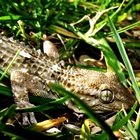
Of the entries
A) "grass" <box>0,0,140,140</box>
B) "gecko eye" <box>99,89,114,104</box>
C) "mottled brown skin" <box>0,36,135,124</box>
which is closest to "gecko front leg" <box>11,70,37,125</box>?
"mottled brown skin" <box>0,36,135,124</box>

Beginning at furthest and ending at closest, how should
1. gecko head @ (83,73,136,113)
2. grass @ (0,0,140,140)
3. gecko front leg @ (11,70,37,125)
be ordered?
grass @ (0,0,140,140) → gecko head @ (83,73,136,113) → gecko front leg @ (11,70,37,125)

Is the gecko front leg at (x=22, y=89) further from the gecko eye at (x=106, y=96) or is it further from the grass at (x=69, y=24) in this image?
the gecko eye at (x=106, y=96)

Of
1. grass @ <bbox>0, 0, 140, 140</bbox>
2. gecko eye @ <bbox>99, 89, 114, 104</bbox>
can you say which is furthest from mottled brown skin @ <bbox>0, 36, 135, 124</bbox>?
grass @ <bbox>0, 0, 140, 140</bbox>

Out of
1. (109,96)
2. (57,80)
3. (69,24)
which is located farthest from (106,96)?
(69,24)

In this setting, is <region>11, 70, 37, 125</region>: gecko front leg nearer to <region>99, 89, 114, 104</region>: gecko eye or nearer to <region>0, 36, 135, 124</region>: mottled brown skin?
<region>0, 36, 135, 124</region>: mottled brown skin

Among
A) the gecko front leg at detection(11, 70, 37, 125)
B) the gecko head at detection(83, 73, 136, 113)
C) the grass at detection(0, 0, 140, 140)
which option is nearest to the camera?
the gecko front leg at detection(11, 70, 37, 125)

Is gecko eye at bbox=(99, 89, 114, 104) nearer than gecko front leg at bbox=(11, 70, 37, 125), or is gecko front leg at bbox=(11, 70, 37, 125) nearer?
gecko front leg at bbox=(11, 70, 37, 125)

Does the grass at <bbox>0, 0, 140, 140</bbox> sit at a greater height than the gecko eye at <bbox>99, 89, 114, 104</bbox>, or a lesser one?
greater

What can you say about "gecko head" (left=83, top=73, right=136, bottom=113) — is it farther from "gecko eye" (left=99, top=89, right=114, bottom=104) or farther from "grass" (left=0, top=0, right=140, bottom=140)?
"grass" (left=0, top=0, right=140, bottom=140)

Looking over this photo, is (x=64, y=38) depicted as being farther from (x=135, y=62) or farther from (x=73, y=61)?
(x=135, y=62)

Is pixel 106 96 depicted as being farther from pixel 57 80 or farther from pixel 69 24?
pixel 69 24
